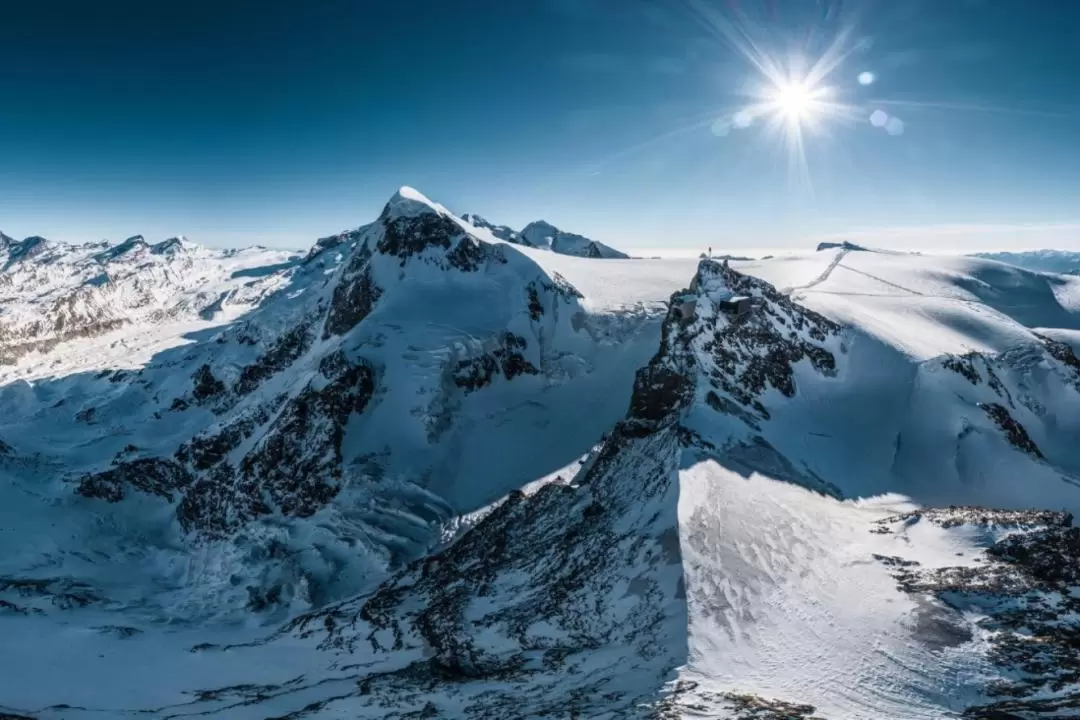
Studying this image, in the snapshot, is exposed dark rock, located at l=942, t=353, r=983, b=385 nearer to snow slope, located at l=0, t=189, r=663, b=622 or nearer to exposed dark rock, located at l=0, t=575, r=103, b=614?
snow slope, located at l=0, t=189, r=663, b=622

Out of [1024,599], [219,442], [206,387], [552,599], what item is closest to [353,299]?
[219,442]

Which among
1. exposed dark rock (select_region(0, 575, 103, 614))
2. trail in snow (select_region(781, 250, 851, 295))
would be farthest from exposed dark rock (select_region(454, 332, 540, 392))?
exposed dark rock (select_region(0, 575, 103, 614))

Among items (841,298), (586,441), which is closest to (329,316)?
(586,441)

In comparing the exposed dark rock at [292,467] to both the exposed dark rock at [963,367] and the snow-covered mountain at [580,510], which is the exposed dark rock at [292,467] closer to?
the snow-covered mountain at [580,510]

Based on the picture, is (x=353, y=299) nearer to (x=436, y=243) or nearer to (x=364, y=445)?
(x=436, y=243)

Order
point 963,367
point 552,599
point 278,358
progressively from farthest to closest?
point 278,358, point 963,367, point 552,599
